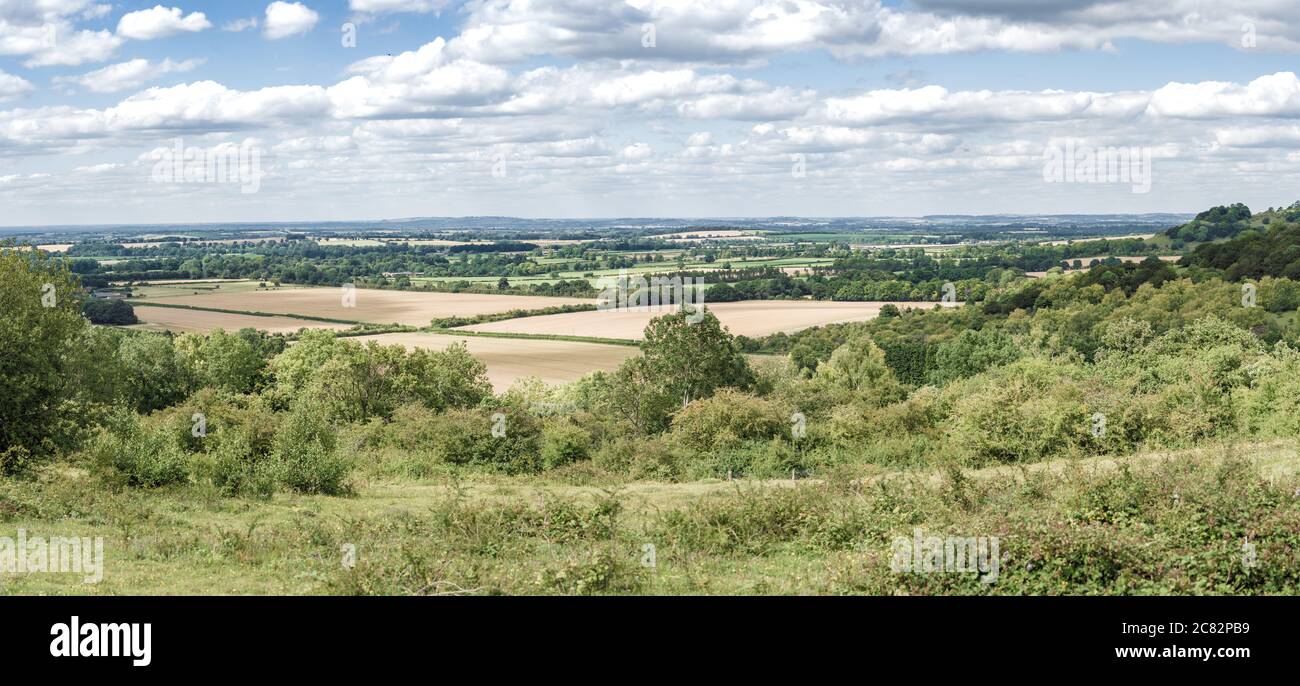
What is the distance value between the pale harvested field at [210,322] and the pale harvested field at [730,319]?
15.5 m

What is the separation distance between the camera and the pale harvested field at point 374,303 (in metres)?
100

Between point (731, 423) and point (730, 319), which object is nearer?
point (731, 423)

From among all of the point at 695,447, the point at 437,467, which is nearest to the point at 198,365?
the point at 437,467

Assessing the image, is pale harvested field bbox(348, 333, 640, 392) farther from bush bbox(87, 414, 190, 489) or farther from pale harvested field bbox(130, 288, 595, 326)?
bush bbox(87, 414, 190, 489)

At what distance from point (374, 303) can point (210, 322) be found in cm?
2284

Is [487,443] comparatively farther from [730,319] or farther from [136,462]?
[730,319]

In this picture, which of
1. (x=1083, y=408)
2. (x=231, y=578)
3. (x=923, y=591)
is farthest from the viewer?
(x=1083, y=408)

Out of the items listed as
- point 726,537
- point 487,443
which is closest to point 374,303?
point 487,443

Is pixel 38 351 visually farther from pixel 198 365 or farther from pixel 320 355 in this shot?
pixel 198 365

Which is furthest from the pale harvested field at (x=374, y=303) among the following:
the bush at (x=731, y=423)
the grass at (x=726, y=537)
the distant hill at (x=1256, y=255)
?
the grass at (x=726, y=537)

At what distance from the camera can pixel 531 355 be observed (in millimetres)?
76625
